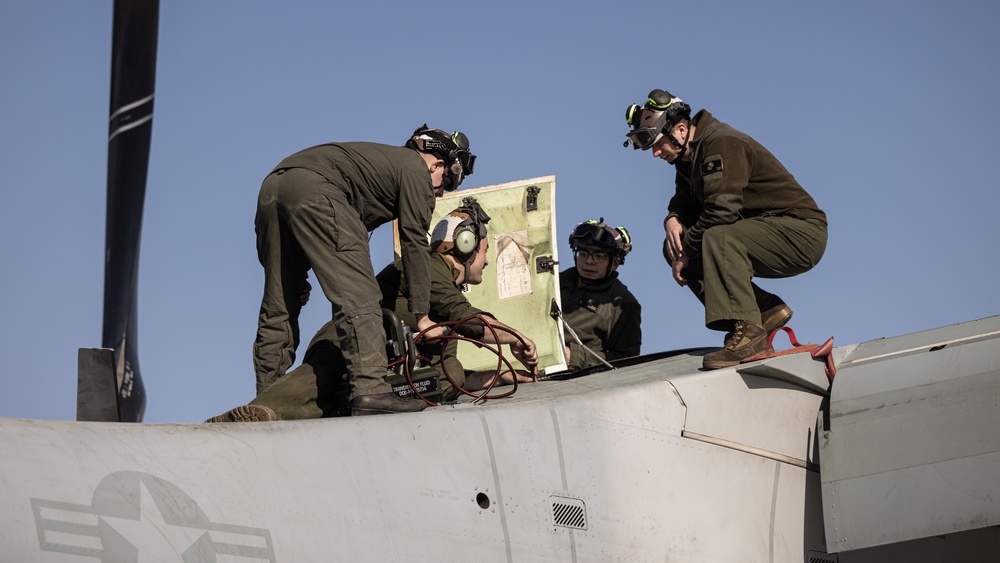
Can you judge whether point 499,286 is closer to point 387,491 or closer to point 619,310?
point 619,310

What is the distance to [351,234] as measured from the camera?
18.9 feet

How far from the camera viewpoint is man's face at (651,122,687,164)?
686cm

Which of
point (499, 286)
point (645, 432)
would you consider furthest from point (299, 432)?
point (499, 286)

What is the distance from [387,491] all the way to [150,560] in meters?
1.10

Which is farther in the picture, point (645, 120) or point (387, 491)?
point (645, 120)

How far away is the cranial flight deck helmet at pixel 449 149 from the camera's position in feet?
21.5

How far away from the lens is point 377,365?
18.2ft

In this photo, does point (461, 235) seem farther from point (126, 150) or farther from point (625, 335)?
point (126, 150)

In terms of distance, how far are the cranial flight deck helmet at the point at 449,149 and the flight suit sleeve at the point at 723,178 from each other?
4.97ft

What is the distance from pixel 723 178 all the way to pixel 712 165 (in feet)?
0.36

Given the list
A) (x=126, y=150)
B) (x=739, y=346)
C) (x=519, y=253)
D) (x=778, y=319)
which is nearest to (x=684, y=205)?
(x=778, y=319)

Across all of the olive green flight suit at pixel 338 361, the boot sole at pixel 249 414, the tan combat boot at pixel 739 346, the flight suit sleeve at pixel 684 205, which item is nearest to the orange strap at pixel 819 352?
the tan combat boot at pixel 739 346

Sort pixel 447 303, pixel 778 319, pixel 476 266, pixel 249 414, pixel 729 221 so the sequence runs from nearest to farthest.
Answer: pixel 249 414, pixel 729 221, pixel 778 319, pixel 447 303, pixel 476 266

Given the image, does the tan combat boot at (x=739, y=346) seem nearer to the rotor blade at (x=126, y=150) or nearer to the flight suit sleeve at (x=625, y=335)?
the flight suit sleeve at (x=625, y=335)
